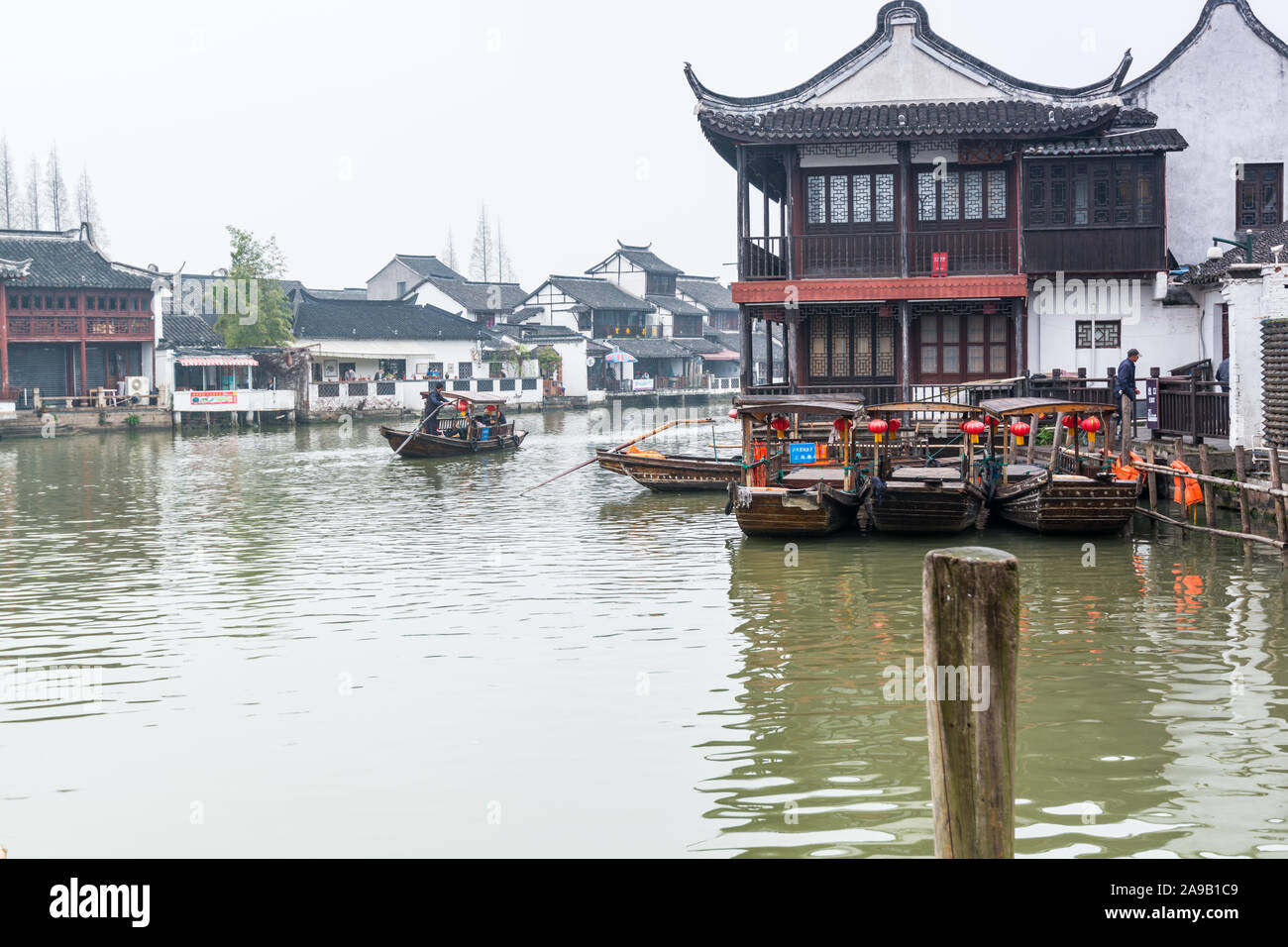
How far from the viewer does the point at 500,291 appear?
81.0m

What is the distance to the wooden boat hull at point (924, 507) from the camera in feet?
56.4

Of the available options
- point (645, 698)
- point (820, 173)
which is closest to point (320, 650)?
point (645, 698)

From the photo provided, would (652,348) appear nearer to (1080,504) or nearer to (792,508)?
(792,508)

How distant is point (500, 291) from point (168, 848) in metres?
75.1

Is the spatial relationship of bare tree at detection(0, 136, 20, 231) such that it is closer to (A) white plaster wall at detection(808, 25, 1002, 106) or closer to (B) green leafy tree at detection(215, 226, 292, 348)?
(B) green leafy tree at detection(215, 226, 292, 348)

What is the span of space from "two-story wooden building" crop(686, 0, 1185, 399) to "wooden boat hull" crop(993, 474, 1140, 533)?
758 cm

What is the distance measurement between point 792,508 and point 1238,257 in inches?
437

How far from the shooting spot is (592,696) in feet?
33.4


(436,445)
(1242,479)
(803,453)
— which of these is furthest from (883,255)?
(436,445)

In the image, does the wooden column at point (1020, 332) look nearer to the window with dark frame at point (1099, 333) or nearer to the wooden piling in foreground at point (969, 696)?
the window with dark frame at point (1099, 333)

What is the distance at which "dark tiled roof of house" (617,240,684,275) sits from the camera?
81.7 metres

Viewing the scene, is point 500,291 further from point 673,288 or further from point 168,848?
point 168,848
